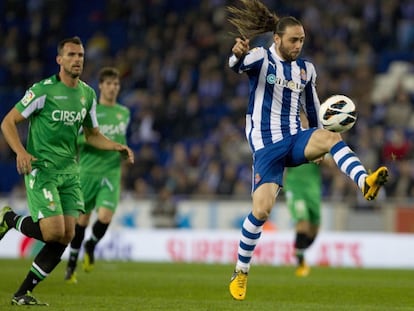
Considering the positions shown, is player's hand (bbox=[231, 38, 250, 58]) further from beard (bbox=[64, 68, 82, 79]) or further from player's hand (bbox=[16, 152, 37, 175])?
player's hand (bbox=[16, 152, 37, 175])

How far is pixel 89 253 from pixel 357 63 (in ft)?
36.3

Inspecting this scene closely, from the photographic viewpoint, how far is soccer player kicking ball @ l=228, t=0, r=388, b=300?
9320 millimetres

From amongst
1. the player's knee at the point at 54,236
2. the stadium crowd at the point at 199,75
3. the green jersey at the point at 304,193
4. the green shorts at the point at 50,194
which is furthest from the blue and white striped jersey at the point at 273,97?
the stadium crowd at the point at 199,75

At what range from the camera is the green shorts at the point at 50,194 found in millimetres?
9188

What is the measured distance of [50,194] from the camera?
9.21 metres

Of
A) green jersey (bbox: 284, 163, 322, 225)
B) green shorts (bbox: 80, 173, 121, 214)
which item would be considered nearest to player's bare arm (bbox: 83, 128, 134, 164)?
green shorts (bbox: 80, 173, 121, 214)

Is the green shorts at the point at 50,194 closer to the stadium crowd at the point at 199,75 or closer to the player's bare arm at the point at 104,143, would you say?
the player's bare arm at the point at 104,143

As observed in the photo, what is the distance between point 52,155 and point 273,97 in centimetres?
221

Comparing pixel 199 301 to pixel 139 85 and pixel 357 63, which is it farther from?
pixel 139 85

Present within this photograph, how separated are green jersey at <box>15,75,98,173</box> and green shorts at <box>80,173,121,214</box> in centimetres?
364

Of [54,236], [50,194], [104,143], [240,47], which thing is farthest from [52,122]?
[240,47]

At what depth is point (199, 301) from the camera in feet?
31.3

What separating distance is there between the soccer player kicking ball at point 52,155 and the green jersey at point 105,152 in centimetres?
352

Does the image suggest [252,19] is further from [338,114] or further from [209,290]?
[209,290]
